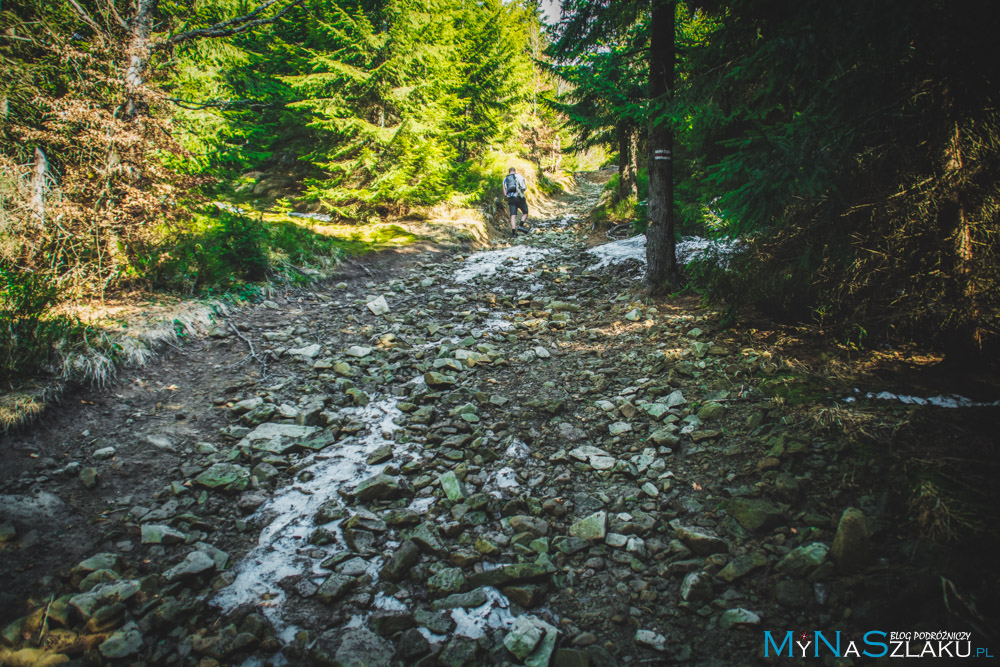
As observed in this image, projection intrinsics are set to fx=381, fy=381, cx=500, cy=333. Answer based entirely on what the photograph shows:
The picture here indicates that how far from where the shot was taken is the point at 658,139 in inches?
229

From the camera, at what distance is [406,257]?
34.9ft

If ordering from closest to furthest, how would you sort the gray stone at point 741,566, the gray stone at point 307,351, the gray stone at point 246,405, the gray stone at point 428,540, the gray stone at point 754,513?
the gray stone at point 741,566, the gray stone at point 754,513, the gray stone at point 428,540, the gray stone at point 246,405, the gray stone at point 307,351

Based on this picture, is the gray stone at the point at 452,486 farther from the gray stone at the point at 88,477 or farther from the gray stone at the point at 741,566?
the gray stone at the point at 88,477

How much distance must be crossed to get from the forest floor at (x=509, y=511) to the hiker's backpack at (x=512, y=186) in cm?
1072

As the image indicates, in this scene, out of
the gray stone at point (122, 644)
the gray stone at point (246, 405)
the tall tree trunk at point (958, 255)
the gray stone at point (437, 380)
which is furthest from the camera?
the gray stone at point (437, 380)

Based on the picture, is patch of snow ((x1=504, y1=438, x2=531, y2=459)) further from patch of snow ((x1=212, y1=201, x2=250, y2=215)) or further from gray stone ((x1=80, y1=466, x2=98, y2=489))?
patch of snow ((x1=212, y1=201, x2=250, y2=215))

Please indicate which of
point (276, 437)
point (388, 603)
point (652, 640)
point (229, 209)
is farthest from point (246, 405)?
point (229, 209)

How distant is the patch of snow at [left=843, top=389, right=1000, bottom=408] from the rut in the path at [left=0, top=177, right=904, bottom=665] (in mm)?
680

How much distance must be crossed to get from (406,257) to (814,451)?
32.0 feet

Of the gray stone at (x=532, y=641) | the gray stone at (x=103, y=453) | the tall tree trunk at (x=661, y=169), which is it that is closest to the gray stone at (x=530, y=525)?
the gray stone at (x=532, y=641)

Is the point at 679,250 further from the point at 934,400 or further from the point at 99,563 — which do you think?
the point at 99,563

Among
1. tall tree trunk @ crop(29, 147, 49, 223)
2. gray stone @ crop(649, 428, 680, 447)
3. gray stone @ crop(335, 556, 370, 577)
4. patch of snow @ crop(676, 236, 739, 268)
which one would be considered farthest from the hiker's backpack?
gray stone @ crop(335, 556, 370, 577)

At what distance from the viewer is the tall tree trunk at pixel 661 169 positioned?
5547mm

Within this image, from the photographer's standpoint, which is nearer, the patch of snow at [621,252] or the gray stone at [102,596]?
the gray stone at [102,596]
